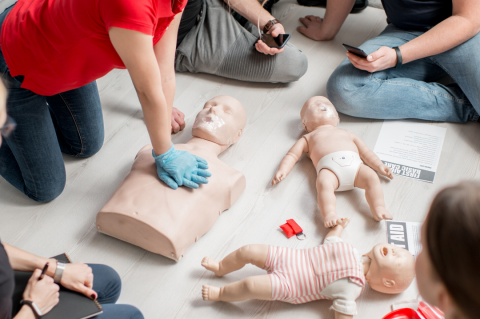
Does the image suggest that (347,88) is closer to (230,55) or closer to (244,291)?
(230,55)

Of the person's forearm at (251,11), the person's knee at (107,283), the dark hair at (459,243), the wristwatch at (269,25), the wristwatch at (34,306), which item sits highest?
the dark hair at (459,243)

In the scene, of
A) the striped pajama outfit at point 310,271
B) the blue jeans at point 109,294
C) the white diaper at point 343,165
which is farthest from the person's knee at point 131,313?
the white diaper at point 343,165

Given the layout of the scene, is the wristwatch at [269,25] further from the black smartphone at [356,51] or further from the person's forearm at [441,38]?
the person's forearm at [441,38]

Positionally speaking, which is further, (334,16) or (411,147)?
(334,16)

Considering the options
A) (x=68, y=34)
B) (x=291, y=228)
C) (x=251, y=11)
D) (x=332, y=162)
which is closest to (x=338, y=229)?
(x=291, y=228)

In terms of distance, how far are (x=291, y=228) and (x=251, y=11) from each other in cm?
118

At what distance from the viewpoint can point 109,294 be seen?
1.09 m

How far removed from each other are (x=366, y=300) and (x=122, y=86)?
152 centimetres

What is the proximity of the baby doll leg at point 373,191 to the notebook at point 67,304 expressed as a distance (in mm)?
988

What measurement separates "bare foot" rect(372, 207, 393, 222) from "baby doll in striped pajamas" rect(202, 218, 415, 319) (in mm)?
235

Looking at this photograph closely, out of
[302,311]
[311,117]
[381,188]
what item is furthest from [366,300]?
[311,117]

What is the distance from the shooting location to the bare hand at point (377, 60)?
1.72m

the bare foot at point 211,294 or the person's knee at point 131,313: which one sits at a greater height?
the person's knee at point 131,313

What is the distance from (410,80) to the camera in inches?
72.0
